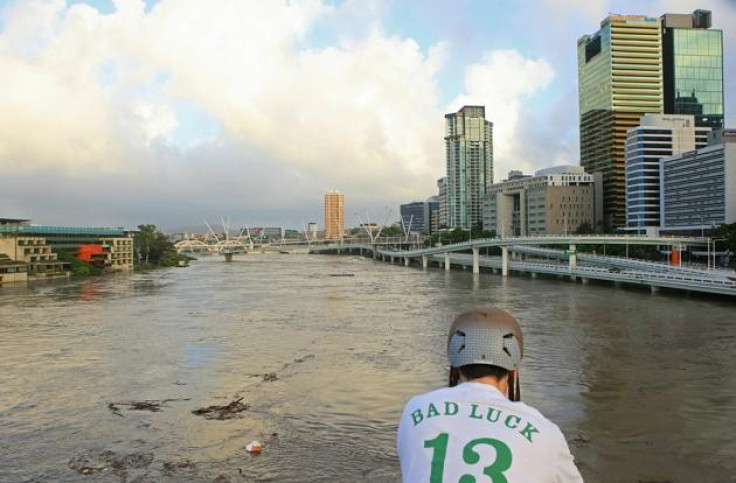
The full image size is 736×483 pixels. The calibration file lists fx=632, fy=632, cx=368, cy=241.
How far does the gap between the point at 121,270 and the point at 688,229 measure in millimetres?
62376

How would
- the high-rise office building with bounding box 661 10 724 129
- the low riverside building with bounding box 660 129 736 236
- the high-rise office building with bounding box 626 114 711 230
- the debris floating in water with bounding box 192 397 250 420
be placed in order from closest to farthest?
the debris floating in water with bounding box 192 397 250 420 → the low riverside building with bounding box 660 129 736 236 → the high-rise office building with bounding box 626 114 711 230 → the high-rise office building with bounding box 661 10 724 129

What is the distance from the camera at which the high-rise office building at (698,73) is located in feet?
324

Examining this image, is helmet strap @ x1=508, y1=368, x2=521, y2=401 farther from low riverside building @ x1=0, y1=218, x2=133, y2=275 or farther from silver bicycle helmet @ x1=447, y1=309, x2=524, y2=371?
low riverside building @ x1=0, y1=218, x2=133, y2=275

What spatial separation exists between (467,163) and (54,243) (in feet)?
367

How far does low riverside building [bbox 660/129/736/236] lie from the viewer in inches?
2530

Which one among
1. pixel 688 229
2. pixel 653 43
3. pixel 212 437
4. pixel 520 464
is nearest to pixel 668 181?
pixel 688 229

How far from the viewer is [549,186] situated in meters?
99.6

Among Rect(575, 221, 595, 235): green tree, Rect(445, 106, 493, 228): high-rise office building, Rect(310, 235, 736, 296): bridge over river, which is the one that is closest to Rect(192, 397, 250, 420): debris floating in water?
Rect(310, 235, 736, 296): bridge over river

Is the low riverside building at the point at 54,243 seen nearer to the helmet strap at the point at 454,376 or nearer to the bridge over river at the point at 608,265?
the bridge over river at the point at 608,265

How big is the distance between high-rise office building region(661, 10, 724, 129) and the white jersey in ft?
364

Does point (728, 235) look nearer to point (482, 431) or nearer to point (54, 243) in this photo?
point (482, 431)

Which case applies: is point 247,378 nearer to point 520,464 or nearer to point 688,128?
point 520,464

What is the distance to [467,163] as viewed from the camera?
158750 millimetres

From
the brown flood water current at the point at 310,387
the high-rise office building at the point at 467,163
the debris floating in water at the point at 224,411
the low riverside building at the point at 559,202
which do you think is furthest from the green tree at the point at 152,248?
the high-rise office building at the point at 467,163
